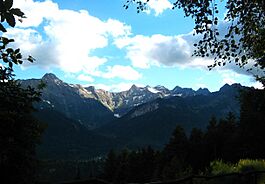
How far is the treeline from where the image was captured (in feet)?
204

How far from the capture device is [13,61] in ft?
15.7

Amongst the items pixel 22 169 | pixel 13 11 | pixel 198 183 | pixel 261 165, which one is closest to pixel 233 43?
pixel 198 183

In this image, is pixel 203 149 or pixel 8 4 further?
pixel 203 149

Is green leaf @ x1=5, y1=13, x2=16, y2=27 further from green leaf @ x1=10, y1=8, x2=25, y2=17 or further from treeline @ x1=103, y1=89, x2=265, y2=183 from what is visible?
treeline @ x1=103, y1=89, x2=265, y2=183

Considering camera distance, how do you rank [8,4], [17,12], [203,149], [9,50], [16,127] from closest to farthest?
[8,4] → [17,12] → [9,50] → [16,127] → [203,149]

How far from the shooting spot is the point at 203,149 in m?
82.1

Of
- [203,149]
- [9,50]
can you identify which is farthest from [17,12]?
[203,149]

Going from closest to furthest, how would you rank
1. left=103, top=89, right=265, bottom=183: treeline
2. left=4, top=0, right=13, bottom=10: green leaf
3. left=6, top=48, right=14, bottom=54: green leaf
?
left=4, top=0, right=13, bottom=10: green leaf < left=6, top=48, right=14, bottom=54: green leaf < left=103, top=89, right=265, bottom=183: treeline

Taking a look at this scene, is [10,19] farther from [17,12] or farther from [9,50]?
[9,50]

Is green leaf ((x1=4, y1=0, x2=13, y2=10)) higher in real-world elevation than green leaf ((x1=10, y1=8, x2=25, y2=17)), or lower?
higher

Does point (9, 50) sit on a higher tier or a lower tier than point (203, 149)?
lower

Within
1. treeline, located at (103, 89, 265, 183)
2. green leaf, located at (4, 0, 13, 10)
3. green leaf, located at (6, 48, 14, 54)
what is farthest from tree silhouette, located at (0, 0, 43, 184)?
treeline, located at (103, 89, 265, 183)

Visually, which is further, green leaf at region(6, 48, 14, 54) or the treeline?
the treeline

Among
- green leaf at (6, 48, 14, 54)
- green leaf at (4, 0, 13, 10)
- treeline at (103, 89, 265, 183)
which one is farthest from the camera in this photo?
treeline at (103, 89, 265, 183)
